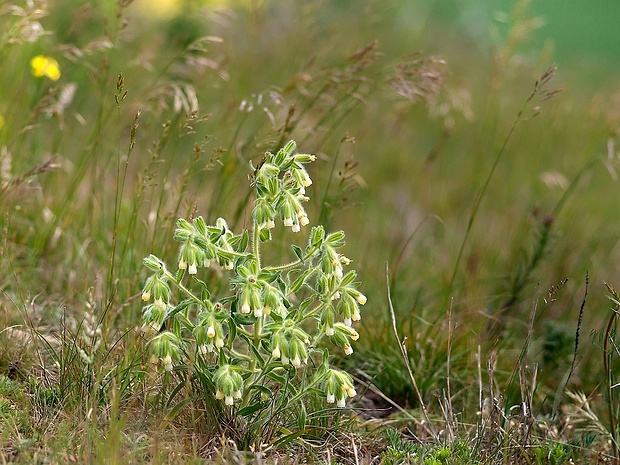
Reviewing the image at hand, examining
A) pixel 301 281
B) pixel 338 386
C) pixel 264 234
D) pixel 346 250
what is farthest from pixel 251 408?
pixel 346 250

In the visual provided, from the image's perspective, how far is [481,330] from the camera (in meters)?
3.26

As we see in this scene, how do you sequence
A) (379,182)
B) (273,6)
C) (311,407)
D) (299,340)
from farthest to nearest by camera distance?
(273,6)
(379,182)
(311,407)
(299,340)

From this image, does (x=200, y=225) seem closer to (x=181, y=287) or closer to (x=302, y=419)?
(x=181, y=287)

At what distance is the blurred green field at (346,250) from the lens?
7.22 ft

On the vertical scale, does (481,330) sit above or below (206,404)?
below

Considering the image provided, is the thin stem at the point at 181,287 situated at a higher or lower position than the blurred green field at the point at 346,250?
higher

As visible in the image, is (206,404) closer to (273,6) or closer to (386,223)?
(386,223)

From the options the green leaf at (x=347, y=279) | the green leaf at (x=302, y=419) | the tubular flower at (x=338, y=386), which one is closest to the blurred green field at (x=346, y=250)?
the green leaf at (x=302, y=419)

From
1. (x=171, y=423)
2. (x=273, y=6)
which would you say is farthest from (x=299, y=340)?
(x=273, y=6)

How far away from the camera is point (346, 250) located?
3887 mm

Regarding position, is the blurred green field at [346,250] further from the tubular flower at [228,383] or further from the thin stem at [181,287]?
the thin stem at [181,287]

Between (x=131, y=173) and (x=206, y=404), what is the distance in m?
2.77

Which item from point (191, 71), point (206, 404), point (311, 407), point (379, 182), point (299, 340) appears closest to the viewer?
point (299, 340)

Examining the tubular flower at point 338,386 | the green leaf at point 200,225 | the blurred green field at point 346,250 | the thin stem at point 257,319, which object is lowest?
the blurred green field at point 346,250
